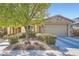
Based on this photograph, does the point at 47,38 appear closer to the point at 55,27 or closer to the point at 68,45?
the point at 55,27

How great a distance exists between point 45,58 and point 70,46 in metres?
0.50

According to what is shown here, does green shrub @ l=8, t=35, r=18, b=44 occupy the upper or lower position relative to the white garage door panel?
lower

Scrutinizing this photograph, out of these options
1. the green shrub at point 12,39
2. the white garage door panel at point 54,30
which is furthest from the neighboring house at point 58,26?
the green shrub at point 12,39

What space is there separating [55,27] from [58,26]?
74mm

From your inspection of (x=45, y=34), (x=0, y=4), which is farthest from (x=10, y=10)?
(x=45, y=34)

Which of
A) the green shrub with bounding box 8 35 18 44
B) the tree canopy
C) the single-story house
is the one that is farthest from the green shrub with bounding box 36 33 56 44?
the green shrub with bounding box 8 35 18 44

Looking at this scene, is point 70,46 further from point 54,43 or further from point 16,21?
point 16,21

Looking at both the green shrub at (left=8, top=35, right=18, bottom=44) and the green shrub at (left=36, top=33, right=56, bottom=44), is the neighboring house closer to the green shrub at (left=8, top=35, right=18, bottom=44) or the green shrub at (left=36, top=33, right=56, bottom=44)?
the green shrub at (left=36, top=33, right=56, bottom=44)

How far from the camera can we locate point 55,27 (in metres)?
4.63

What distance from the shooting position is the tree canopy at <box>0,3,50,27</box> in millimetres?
4590

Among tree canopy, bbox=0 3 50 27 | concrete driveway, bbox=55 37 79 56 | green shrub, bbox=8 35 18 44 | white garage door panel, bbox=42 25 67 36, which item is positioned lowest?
concrete driveway, bbox=55 37 79 56

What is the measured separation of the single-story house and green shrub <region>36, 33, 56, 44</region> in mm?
73

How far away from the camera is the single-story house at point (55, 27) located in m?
4.61

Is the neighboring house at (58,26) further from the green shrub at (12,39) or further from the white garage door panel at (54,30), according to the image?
the green shrub at (12,39)
